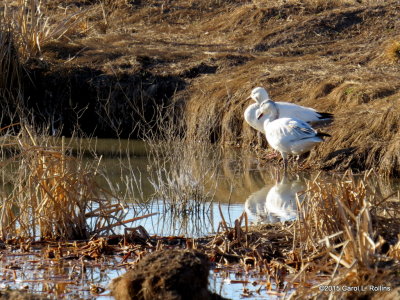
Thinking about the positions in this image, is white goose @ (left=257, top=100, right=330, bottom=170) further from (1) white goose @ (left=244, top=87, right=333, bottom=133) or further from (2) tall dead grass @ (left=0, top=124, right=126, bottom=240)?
(2) tall dead grass @ (left=0, top=124, right=126, bottom=240)

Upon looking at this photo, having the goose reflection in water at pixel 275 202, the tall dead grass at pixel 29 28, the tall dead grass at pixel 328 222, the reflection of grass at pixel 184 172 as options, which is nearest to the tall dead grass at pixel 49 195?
the reflection of grass at pixel 184 172

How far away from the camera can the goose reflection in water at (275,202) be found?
26.9ft

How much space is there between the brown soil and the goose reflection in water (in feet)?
3.24

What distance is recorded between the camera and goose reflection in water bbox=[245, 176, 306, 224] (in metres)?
8.19

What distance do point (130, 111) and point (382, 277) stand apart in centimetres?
1000

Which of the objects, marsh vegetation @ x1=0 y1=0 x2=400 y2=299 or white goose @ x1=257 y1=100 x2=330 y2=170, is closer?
marsh vegetation @ x1=0 y1=0 x2=400 y2=299

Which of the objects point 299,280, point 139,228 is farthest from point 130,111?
point 299,280

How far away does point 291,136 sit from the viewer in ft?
35.2

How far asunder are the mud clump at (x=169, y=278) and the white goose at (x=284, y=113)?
7.34 metres

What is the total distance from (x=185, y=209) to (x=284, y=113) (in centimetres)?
406

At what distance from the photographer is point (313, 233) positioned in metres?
5.93

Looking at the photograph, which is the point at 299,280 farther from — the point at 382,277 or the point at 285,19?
the point at 285,19

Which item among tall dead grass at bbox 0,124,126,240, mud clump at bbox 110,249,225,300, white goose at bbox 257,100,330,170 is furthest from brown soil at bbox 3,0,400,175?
mud clump at bbox 110,249,225,300

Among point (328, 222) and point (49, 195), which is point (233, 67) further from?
point (328, 222)
